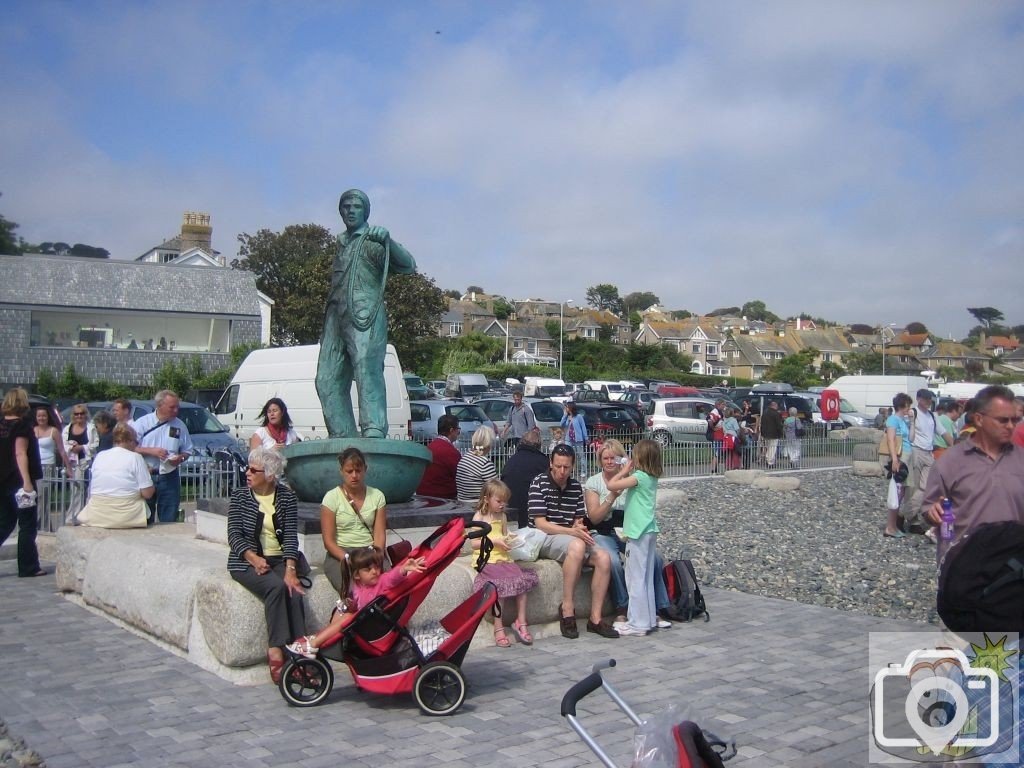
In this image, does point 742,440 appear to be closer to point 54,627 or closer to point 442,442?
point 442,442

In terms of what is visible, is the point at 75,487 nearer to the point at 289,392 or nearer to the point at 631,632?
the point at 631,632

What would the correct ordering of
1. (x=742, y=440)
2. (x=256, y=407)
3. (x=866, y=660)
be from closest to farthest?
→ (x=866, y=660) < (x=256, y=407) < (x=742, y=440)

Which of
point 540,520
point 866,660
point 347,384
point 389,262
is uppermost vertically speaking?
point 389,262

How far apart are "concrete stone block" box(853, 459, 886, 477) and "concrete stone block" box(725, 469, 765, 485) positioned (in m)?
3.83

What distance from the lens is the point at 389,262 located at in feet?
29.8

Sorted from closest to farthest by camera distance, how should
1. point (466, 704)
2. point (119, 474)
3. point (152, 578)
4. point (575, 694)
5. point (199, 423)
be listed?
1. point (575, 694)
2. point (466, 704)
3. point (152, 578)
4. point (119, 474)
5. point (199, 423)

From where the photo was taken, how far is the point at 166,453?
417 inches

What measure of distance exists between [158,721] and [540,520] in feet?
11.1

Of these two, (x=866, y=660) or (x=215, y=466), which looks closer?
(x=866, y=660)

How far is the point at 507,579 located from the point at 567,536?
2.48ft

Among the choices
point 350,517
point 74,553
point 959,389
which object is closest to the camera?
point 350,517

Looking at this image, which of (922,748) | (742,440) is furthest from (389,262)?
(742,440)

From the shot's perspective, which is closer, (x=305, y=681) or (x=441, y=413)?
(x=305, y=681)

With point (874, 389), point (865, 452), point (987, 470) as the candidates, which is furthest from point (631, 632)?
point (874, 389)
